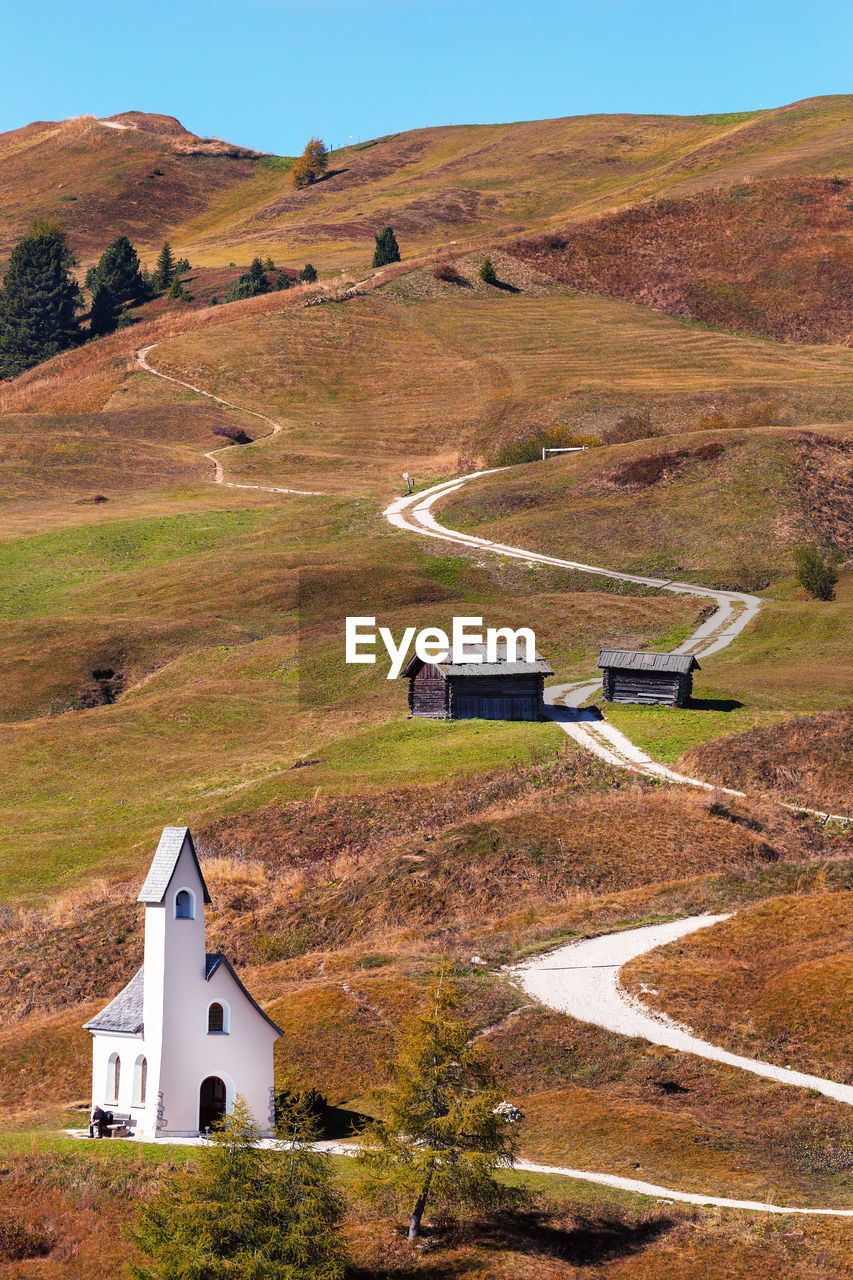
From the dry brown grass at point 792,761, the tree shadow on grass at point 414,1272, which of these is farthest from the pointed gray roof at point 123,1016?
the dry brown grass at point 792,761

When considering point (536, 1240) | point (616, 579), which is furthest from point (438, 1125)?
point (616, 579)

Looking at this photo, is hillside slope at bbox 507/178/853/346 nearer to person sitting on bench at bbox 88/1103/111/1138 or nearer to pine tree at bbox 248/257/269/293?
pine tree at bbox 248/257/269/293

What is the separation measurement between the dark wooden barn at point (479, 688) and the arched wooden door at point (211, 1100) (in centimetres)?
3799

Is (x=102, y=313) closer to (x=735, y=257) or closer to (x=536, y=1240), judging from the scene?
(x=735, y=257)

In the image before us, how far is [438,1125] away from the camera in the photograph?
25250mm

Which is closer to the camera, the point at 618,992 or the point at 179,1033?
the point at 179,1033

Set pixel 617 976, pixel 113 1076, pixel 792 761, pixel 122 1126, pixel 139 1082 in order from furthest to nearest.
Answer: pixel 792 761
pixel 617 976
pixel 113 1076
pixel 139 1082
pixel 122 1126

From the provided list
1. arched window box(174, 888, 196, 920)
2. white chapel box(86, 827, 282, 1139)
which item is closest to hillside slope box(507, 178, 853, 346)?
arched window box(174, 888, 196, 920)

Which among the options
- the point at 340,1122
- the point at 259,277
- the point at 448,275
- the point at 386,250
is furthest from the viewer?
the point at 386,250

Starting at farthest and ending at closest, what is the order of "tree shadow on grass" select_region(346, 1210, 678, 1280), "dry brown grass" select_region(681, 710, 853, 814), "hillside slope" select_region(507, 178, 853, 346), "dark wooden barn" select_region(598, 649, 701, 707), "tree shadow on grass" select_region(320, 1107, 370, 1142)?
"hillside slope" select_region(507, 178, 853, 346) → "dark wooden barn" select_region(598, 649, 701, 707) → "dry brown grass" select_region(681, 710, 853, 814) → "tree shadow on grass" select_region(320, 1107, 370, 1142) → "tree shadow on grass" select_region(346, 1210, 678, 1280)

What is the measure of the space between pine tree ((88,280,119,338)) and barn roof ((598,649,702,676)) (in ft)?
470

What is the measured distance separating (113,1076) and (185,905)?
4256 mm

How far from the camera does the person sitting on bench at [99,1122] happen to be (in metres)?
29.5

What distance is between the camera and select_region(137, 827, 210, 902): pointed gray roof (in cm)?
2945
